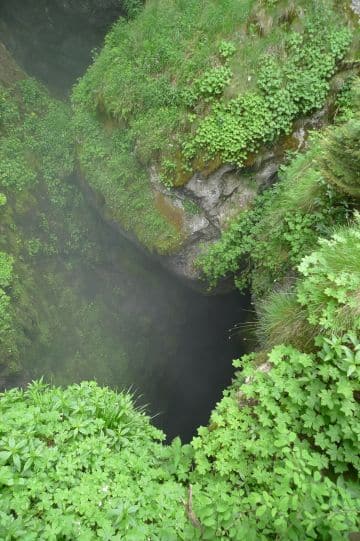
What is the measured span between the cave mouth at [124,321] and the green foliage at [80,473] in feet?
12.4

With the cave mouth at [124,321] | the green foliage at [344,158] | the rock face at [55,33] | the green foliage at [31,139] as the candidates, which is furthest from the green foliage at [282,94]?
the rock face at [55,33]

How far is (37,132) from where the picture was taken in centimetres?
868

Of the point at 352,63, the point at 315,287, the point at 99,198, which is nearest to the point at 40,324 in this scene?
the point at 99,198

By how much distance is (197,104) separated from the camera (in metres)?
5.68

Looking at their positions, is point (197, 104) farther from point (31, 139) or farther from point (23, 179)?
point (31, 139)

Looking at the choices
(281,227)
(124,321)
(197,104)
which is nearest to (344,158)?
(281,227)

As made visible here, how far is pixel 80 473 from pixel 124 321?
530cm

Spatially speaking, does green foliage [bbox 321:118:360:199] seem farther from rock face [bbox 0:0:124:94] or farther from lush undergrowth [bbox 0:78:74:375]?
rock face [bbox 0:0:124:94]

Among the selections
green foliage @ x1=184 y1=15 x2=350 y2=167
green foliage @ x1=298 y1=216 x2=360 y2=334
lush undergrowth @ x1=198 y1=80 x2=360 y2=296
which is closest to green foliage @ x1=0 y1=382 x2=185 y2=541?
green foliage @ x1=298 y1=216 x2=360 y2=334

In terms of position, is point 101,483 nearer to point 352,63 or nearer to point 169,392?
point 169,392

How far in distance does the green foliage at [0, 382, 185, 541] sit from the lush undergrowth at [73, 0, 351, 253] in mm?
3667

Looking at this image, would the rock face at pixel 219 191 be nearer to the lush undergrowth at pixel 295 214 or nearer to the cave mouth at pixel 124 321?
the lush undergrowth at pixel 295 214

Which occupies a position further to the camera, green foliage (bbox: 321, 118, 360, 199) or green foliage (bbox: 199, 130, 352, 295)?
green foliage (bbox: 199, 130, 352, 295)

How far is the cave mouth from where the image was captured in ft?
23.9
